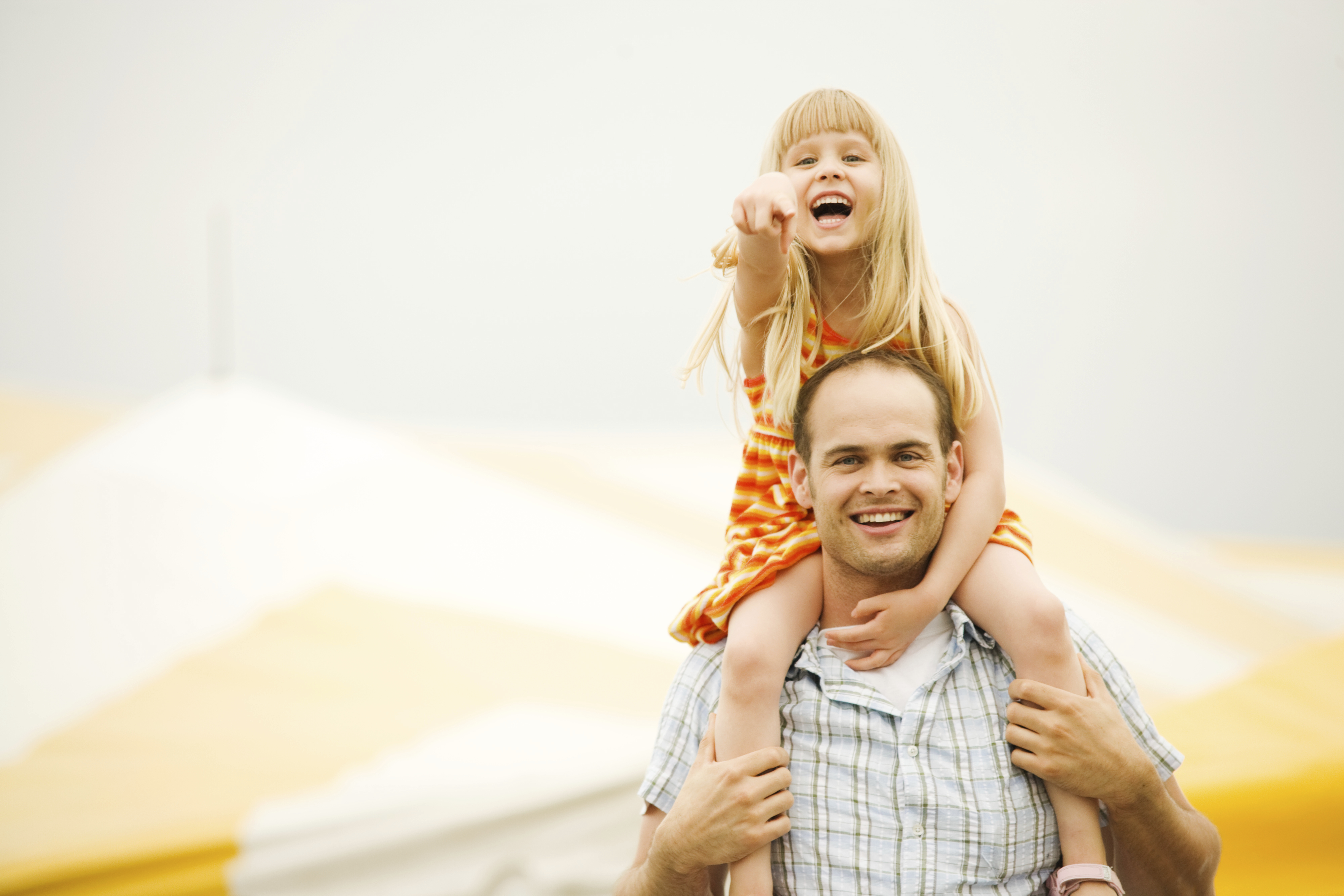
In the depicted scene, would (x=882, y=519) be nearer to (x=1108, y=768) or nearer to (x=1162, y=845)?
(x=1108, y=768)

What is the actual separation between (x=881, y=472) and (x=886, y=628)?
0.57ft

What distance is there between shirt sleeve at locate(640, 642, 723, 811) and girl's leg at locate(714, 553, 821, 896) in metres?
0.09

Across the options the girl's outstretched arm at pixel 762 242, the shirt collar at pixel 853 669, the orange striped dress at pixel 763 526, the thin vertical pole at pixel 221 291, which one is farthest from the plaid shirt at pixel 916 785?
the thin vertical pole at pixel 221 291

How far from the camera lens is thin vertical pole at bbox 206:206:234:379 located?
354cm

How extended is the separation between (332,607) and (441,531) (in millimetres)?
405

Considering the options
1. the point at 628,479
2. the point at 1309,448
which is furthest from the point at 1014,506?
the point at 628,479

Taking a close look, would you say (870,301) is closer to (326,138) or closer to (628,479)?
(628,479)

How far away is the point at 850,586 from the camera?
1234mm

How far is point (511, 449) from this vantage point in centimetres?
369

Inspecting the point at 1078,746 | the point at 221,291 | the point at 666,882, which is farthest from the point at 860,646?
the point at 221,291

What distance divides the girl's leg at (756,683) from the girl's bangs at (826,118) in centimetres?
52

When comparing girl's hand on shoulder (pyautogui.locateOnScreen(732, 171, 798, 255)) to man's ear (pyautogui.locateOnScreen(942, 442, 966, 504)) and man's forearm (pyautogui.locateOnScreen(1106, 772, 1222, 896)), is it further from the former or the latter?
man's forearm (pyautogui.locateOnScreen(1106, 772, 1222, 896))

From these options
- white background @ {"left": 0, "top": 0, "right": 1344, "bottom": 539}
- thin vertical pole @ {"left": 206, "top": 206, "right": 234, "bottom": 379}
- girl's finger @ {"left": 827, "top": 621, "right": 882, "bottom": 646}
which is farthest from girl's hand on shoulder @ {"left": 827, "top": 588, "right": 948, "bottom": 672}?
thin vertical pole @ {"left": 206, "top": 206, "right": 234, "bottom": 379}

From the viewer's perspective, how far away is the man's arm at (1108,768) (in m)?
1.15
